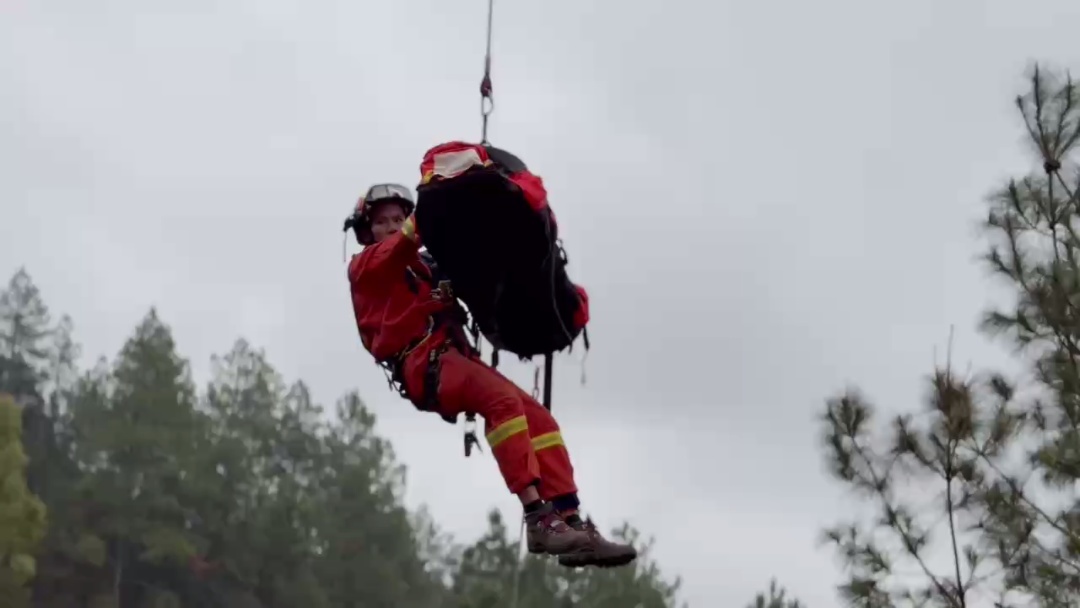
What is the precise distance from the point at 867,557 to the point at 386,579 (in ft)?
105

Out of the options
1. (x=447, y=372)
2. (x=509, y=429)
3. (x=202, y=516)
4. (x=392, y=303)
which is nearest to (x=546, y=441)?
(x=509, y=429)

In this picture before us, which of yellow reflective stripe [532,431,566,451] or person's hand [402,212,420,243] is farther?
yellow reflective stripe [532,431,566,451]

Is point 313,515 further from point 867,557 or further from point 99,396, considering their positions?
point 867,557

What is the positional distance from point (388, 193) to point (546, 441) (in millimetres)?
1066

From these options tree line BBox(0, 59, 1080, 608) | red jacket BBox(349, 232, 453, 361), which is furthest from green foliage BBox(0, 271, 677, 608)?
red jacket BBox(349, 232, 453, 361)

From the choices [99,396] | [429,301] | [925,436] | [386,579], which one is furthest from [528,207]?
[99,396]

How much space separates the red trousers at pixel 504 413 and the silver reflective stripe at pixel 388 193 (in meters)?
0.52

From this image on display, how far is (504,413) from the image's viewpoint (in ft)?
19.0

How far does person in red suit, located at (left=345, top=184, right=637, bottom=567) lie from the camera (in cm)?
570

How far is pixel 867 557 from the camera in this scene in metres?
10.7

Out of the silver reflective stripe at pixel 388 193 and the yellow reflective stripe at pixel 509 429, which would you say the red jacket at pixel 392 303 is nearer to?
the silver reflective stripe at pixel 388 193

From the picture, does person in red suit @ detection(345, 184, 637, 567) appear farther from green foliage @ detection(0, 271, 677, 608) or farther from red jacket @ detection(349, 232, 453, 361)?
green foliage @ detection(0, 271, 677, 608)

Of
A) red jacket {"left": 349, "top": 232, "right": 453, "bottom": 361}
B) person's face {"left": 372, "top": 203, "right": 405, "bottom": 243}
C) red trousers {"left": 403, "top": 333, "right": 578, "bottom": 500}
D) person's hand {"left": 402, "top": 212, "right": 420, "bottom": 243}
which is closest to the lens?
person's hand {"left": 402, "top": 212, "right": 420, "bottom": 243}

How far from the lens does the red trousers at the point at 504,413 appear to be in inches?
226
